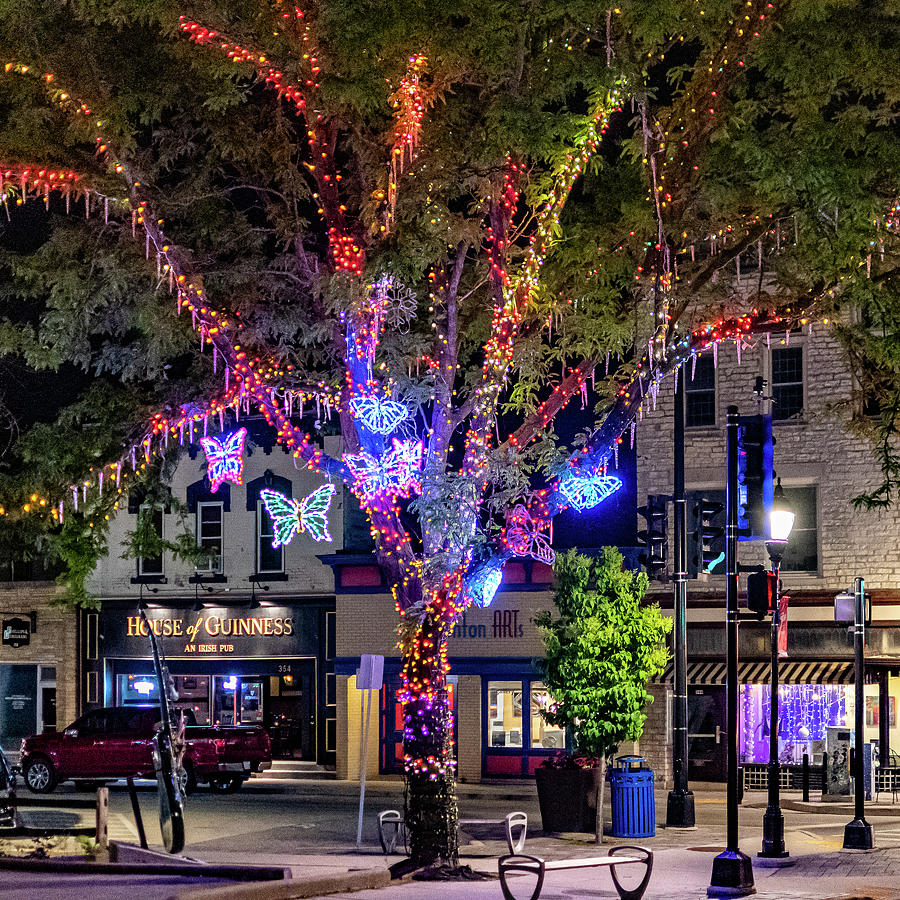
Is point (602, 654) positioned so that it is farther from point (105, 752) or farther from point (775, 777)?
point (105, 752)

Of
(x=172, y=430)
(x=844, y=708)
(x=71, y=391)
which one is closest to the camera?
(x=172, y=430)

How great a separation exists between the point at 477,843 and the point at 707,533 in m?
5.36

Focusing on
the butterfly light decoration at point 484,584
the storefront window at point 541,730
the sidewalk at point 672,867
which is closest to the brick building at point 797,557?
the storefront window at point 541,730

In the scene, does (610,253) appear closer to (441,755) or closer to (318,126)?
(318,126)

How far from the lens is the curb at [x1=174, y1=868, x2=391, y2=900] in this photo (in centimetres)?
1243

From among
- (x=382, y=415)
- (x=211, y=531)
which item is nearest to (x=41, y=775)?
(x=211, y=531)

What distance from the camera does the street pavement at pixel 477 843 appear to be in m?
14.9

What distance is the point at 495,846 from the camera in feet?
66.0

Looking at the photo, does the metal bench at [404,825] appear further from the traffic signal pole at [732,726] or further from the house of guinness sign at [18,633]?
the house of guinness sign at [18,633]

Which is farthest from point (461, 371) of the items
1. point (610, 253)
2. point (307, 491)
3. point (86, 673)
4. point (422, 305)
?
point (86, 673)

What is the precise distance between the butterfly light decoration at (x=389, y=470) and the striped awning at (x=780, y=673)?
14.3 meters

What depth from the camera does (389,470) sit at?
1661 cm

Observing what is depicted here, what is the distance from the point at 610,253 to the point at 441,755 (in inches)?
248

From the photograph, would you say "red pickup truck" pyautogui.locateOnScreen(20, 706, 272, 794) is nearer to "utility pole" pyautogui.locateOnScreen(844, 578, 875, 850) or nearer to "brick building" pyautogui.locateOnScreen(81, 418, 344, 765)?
"brick building" pyautogui.locateOnScreen(81, 418, 344, 765)
